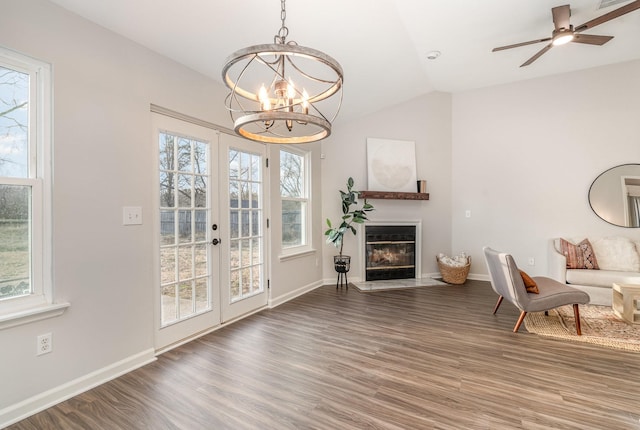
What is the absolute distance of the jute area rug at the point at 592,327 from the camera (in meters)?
2.80

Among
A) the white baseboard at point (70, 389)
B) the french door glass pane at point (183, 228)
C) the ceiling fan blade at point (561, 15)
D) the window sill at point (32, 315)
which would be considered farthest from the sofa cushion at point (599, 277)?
the window sill at point (32, 315)

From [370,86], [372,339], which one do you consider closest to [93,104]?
[372,339]

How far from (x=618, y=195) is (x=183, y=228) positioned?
594 cm

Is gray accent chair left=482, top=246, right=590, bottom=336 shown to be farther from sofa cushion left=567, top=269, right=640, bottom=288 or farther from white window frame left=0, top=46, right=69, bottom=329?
white window frame left=0, top=46, right=69, bottom=329

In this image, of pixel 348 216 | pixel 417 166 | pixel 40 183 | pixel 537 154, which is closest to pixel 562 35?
pixel 537 154

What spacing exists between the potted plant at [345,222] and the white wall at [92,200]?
110 inches

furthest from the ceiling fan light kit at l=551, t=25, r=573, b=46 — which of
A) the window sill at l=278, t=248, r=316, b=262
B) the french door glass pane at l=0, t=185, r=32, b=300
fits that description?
the french door glass pane at l=0, t=185, r=32, b=300

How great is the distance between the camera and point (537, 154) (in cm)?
500

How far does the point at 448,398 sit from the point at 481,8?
3.57m

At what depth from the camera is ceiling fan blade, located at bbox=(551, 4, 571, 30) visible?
287cm

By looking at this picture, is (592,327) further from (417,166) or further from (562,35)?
(417,166)

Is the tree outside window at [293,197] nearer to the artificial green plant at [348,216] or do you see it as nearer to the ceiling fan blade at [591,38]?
the artificial green plant at [348,216]

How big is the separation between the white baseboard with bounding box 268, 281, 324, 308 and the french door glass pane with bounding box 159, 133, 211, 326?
98 centimetres

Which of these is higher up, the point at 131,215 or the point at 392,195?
the point at 392,195
